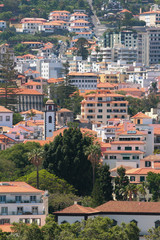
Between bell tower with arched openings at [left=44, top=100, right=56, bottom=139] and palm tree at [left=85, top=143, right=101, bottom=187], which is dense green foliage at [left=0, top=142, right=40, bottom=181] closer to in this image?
palm tree at [left=85, top=143, right=101, bottom=187]

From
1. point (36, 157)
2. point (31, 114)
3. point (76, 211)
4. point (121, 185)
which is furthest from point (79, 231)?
point (31, 114)

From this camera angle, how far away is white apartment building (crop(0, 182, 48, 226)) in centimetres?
9969

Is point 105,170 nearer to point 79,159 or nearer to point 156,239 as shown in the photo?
point 79,159

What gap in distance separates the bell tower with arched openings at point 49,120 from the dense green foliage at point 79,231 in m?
71.7

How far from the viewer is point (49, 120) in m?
165

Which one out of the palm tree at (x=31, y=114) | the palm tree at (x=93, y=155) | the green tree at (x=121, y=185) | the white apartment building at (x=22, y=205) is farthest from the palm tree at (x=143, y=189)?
the palm tree at (x=31, y=114)

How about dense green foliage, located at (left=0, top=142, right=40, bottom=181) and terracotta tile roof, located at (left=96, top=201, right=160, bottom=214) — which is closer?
terracotta tile roof, located at (left=96, top=201, right=160, bottom=214)

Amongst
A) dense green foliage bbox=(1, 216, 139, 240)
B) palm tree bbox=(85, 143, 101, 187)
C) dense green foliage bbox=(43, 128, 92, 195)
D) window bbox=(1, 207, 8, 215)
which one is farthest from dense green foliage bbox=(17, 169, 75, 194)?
dense green foliage bbox=(1, 216, 139, 240)

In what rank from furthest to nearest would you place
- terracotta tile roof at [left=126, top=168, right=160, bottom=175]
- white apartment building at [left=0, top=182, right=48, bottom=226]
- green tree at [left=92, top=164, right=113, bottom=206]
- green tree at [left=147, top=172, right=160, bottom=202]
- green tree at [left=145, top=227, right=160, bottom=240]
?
terracotta tile roof at [left=126, top=168, right=160, bottom=175] < green tree at [left=147, top=172, right=160, bottom=202] < green tree at [left=92, top=164, right=113, bottom=206] < white apartment building at [left=0, top=182, right=48, bottom=226] < green tree at [left=145, top=227, right=160, bottom=240]

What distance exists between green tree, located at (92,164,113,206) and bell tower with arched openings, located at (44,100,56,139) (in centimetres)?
4837

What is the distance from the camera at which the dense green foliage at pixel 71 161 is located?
121m

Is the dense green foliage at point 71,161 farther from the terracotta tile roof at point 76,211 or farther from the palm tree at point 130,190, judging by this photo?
the terracotta tile roof at point 76,211

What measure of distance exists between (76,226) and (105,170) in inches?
1009

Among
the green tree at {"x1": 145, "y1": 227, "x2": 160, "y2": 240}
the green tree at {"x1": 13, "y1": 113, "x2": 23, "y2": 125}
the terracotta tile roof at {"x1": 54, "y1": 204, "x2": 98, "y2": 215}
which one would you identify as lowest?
the green tree at {"x1": 13, "y1": 113, "x2": 23, "y2": 125}
